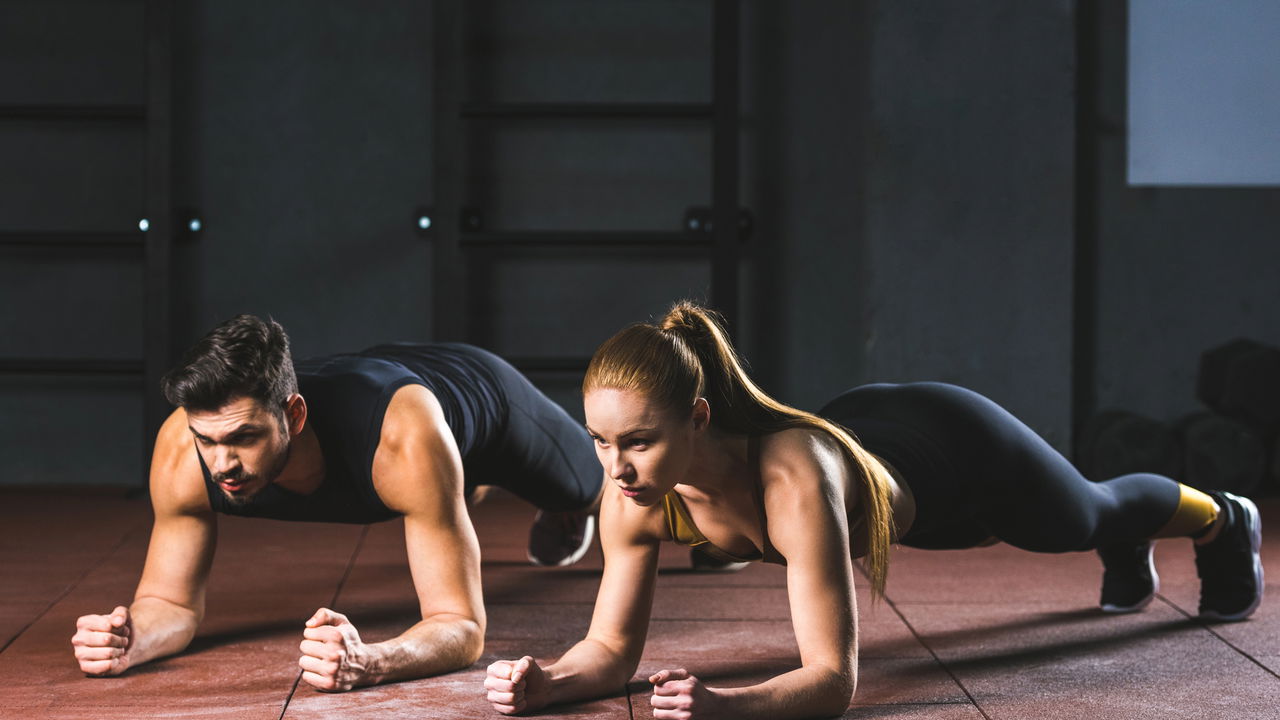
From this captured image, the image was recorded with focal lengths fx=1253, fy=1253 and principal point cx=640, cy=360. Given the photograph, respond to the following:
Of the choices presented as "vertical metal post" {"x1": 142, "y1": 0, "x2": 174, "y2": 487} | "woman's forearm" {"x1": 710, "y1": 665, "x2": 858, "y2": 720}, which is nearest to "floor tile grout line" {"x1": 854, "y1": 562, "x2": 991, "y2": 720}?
"woman's forearm" {"x1": 710, "y1": 665, "x2": 858, "y2": 720}

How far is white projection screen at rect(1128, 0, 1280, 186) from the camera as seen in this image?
15.2ft

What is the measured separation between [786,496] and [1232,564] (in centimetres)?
126

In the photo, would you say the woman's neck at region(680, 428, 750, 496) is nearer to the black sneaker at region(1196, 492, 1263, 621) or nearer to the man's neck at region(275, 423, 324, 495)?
the man's neck at region(275, 423, 324, 495)

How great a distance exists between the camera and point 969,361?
A: 429 cm

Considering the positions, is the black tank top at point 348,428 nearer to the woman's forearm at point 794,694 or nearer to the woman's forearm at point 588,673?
the woman's forearm at point 588,673

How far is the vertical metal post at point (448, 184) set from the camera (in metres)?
4.22

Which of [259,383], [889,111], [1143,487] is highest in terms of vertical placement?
[889,111]

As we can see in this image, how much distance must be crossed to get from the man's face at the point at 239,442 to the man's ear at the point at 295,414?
41mm

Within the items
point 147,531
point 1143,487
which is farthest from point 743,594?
point 147,531

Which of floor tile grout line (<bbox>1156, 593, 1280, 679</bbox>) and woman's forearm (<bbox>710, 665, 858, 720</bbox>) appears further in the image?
floor tile grout line (<bbox>1156, 593, 1280, 679</bbox>)

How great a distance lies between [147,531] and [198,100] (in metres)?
1.68

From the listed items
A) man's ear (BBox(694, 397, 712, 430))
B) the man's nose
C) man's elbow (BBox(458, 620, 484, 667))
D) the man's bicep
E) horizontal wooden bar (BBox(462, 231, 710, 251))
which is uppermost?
horizontal wooden bar (BBox(462, 231, 710, 251))

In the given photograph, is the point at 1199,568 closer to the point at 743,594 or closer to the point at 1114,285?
the point at 743,594

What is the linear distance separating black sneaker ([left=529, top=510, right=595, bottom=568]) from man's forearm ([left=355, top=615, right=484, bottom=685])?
3.34 feet
